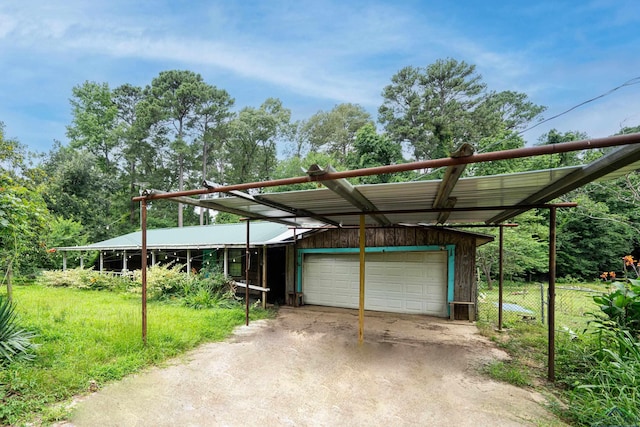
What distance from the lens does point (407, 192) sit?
3.47m

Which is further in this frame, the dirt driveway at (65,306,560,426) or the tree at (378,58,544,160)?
the tree at (378,58,544,160)

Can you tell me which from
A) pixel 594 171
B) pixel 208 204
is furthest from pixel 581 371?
pixel 208 204

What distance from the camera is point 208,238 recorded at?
401 inches

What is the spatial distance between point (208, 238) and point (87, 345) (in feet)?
20.0

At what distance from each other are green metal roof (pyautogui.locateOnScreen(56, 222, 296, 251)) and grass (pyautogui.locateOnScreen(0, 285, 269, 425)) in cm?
208

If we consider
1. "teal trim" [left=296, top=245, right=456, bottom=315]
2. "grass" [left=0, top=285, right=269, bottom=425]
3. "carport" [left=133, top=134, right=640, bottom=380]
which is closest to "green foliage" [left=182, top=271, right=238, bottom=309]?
"grass" [left=0, top=285, right=269, bottom=425]

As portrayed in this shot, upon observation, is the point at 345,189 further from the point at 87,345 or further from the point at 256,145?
the point at 256,145

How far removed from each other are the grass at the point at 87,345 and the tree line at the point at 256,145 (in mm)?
10000

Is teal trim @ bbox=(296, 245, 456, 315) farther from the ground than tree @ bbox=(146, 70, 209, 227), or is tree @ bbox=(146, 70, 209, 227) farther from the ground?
tree @ bbox=(146, 70, 209, 227)

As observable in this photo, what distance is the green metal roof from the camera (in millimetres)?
8442

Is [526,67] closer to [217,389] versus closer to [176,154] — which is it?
Result: [217,389]

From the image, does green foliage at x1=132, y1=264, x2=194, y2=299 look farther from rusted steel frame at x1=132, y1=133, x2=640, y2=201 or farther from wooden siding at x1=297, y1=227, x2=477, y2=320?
rusted steel frame at x1=132, y1=133, x2=640, y2=201

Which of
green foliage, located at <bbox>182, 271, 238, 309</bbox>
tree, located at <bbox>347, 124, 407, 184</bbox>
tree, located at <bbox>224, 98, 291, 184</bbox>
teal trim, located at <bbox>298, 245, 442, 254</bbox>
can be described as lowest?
green foliage, located at <bbox>182, 271, 238, 309</bbox>

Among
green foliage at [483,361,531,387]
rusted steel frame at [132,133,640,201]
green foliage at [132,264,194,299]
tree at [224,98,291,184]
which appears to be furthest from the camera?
tree at [224,98,291,184]
